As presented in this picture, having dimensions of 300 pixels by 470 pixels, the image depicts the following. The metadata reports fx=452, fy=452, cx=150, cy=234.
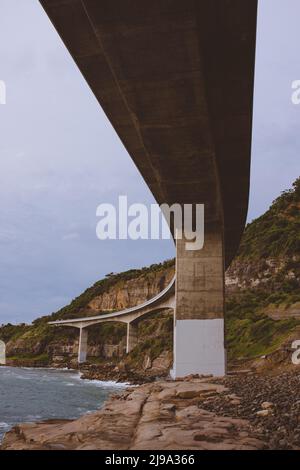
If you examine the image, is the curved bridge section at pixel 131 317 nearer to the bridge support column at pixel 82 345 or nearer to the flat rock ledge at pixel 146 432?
the bridge support column at pixel 82 345

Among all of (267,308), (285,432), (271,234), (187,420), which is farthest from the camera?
(271,234)

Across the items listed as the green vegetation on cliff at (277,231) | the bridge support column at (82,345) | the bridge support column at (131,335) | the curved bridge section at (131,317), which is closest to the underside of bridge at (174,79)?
the curved bridge section at (131,317)

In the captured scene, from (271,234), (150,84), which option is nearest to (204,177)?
(150,84)

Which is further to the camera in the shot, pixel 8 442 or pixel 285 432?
pixel 8 442

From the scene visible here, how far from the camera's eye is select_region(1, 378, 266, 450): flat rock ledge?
7719 mm

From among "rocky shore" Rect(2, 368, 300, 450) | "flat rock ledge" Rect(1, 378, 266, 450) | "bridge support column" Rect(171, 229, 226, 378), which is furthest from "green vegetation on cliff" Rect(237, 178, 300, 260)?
"flat rock ledge" Rect(1, 378, 266, 450)

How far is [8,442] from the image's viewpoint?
10250 millimetres

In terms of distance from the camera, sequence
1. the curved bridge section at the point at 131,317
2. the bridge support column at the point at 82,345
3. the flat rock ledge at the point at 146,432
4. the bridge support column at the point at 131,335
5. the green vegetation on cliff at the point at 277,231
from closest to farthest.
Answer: the flat rock ledge at the point at 146,432
the curved bridge section at the point at 131,317
the green vegetation on cliff at the point at 277,231
the bridge support column at the point at 131,335
the bridge support column at the point at 82,345

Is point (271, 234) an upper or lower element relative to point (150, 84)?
upper

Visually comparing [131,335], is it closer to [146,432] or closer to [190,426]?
[190,426]

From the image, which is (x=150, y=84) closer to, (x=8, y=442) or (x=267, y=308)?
(x=8, y=442)

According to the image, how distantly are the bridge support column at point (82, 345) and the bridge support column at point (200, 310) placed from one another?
260 feet

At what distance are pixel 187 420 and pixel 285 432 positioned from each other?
263 cm

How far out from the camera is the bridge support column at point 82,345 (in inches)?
3874
